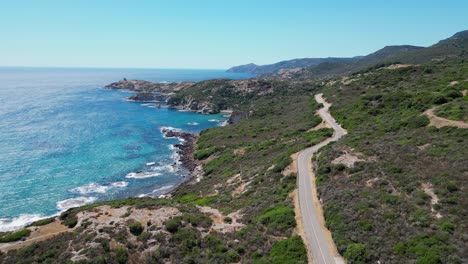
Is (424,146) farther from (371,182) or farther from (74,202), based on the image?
(74,202)

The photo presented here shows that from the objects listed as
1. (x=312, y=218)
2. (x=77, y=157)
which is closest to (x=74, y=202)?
(x=77, y=157)

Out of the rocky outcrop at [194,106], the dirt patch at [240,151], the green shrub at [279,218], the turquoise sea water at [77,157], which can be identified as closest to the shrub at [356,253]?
the green shrub at [279,218]

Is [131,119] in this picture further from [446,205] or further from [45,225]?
[446,205]

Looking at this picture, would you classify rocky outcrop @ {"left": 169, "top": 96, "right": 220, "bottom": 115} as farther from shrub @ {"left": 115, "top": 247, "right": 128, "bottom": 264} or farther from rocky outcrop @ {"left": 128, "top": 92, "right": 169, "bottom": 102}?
shrub @ {"left": 115, "top": 247, "right": 128, "bottom": 264}

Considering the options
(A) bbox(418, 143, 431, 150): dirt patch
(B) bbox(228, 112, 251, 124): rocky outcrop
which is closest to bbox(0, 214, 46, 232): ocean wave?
(A) bbox(418, 143, 431, 150): dirt patch

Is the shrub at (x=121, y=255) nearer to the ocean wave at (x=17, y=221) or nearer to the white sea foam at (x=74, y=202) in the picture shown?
the ocean wave at (x=17, y=221)

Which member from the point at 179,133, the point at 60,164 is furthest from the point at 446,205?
the point at 179,133
